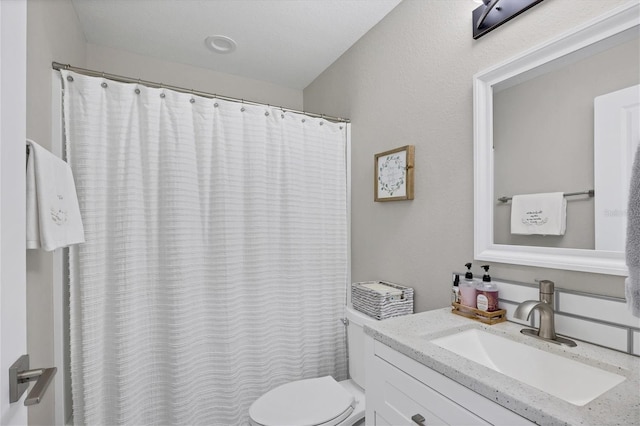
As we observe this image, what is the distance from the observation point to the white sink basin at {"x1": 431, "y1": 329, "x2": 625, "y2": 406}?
2.52 ft

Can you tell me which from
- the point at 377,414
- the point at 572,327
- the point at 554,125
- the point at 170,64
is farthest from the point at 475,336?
the point at 170,64

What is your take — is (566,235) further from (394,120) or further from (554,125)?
(394,120)

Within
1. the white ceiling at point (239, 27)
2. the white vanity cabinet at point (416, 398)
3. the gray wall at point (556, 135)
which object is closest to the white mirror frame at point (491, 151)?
the gray wall at point (556, 135)

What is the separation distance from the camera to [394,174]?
1.67m

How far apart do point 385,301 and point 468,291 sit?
0.41 meters

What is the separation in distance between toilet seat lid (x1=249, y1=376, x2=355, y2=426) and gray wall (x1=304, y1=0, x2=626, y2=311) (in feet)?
1.93

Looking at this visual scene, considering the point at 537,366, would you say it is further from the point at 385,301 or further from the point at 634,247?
the point at 385,301

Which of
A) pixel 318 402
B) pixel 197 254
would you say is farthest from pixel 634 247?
pixel 197 254

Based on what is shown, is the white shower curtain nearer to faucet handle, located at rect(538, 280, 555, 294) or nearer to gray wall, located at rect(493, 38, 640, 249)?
gray wall, located at rect(493, 38, 640, 249)

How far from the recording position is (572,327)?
3.14 feet

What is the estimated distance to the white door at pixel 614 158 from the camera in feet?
2.85

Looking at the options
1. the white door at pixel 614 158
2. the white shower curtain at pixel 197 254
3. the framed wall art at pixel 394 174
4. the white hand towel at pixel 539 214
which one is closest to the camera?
the white door at pixel 614 158

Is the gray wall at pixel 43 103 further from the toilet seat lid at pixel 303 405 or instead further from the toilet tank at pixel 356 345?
the toilet tank at pixel 356 345

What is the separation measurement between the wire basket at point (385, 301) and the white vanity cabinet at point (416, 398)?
44cm
